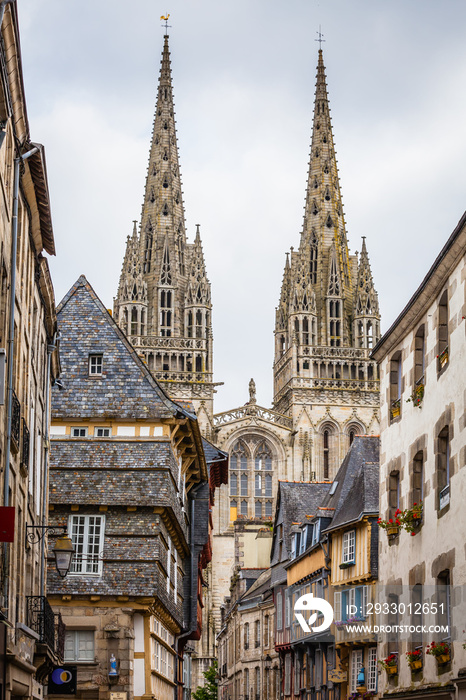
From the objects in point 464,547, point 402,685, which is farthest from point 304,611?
point 464,547

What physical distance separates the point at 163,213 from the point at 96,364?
78909mm

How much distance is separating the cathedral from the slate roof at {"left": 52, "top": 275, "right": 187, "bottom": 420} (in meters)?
58.6

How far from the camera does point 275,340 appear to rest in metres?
108

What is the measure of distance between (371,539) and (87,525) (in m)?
8.21

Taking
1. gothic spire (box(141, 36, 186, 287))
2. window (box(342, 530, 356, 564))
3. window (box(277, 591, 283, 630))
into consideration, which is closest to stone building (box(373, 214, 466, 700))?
window (box(342, 530, 356, 564))

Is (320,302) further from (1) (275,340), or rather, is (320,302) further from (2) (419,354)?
(2) (419,354)

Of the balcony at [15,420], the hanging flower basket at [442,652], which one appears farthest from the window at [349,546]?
the balcony at [15,420]

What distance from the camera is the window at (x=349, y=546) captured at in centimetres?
3394

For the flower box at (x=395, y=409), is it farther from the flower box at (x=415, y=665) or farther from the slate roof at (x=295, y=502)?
the slate roof at (x=295, y=502)

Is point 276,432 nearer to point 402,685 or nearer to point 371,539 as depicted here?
point 371,539

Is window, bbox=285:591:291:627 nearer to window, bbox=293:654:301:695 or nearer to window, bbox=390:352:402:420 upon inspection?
window, bbox=293:654:301:695

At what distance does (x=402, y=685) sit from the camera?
78.1 ft

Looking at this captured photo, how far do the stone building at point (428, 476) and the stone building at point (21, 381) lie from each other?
22.7ft

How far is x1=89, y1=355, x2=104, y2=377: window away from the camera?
29828mm
